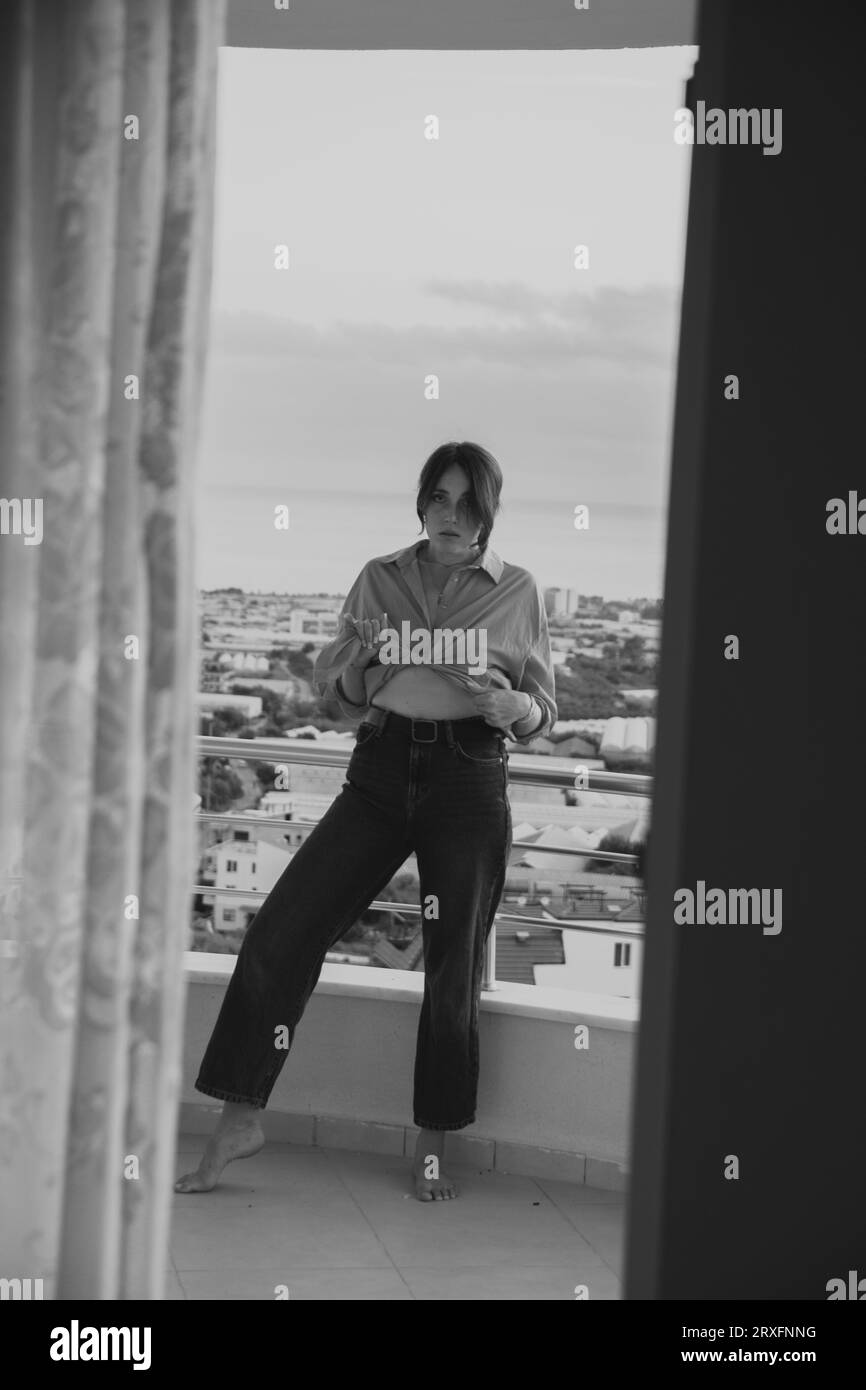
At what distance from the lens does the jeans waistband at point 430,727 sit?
8.34ft

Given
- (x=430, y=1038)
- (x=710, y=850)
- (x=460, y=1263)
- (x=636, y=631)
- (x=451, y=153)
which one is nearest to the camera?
(x=710, y=850)

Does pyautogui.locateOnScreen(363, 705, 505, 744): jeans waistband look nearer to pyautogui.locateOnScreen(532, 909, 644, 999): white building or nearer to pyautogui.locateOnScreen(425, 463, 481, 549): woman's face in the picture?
pyautogui.locateOnScreen(425, 463, 481, 549): woman's face

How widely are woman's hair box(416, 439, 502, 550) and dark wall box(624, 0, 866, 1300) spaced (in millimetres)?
1112

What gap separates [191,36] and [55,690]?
67cm

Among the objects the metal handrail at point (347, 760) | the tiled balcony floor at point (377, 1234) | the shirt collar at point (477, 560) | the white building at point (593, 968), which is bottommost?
the tiled balcony floor at point (377, 1234)

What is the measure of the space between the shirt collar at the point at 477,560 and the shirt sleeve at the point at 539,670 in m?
0.09

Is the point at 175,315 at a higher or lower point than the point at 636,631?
higher

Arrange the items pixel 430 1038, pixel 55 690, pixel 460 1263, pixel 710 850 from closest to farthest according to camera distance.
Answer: pixel 55 690 → pixel 710 850 → pixel 460 1263 → pixel 430 1038

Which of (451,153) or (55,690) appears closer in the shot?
(55,690)

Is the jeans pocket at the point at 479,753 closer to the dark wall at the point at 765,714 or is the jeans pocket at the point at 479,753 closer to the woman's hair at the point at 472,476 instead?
the woman's hair at the point at 472,476

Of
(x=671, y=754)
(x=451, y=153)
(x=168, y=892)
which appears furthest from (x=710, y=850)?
(x=451, y=153)

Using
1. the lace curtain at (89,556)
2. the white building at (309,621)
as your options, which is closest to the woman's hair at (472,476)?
the white building at (309,621)

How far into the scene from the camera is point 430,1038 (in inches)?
102
